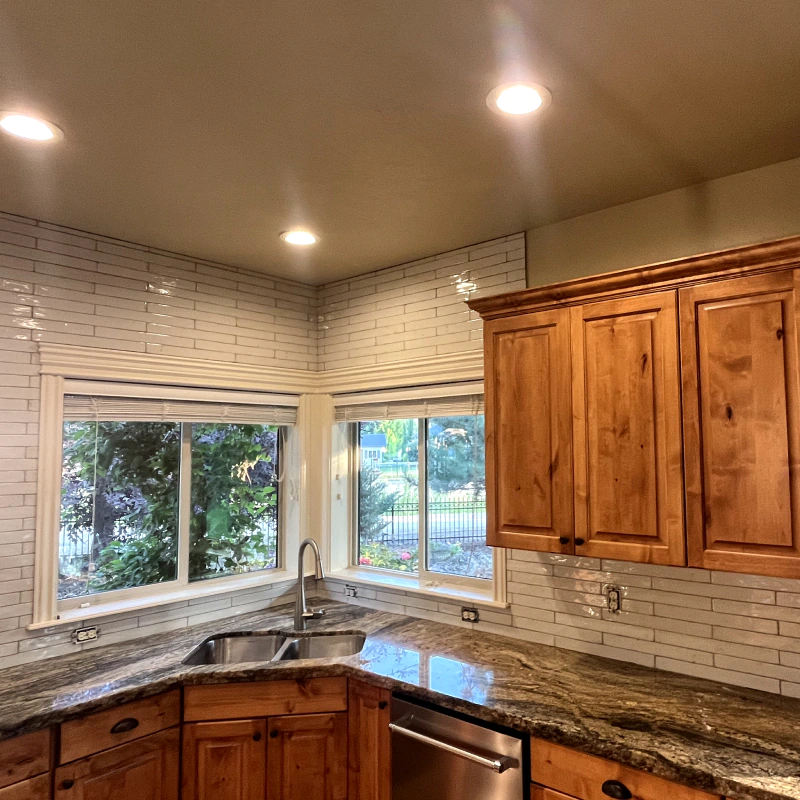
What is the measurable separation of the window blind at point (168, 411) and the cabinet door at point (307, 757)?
4.62 feet

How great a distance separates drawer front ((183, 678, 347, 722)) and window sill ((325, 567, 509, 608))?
67 cm

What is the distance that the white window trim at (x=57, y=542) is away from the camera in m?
2.37

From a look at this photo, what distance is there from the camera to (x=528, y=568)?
8.25 ft

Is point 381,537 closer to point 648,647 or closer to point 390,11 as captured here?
point 648,647

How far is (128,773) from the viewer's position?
209 cm

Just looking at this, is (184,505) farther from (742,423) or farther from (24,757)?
(742,423)

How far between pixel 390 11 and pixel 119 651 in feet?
8.20

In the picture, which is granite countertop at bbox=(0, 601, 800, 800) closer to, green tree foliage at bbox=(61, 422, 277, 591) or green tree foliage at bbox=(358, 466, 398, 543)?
green tree foliage at bbox=(61, 422, 277, 591)

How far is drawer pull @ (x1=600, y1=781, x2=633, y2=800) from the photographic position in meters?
1.63

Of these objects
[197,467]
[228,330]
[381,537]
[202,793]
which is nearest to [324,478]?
[381,537]

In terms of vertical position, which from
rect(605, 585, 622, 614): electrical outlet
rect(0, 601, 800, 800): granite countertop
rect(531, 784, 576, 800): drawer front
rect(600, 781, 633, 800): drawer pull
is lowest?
rect(531, 784, 576, 800): drawer front

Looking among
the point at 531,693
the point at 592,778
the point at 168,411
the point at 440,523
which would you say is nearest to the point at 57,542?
the point at 168,411

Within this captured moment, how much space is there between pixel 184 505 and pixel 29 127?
1806 millimetres

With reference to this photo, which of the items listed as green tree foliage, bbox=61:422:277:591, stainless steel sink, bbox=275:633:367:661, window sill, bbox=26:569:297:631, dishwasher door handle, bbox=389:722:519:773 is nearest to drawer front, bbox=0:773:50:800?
window sill, bbox=26:569:297:631
